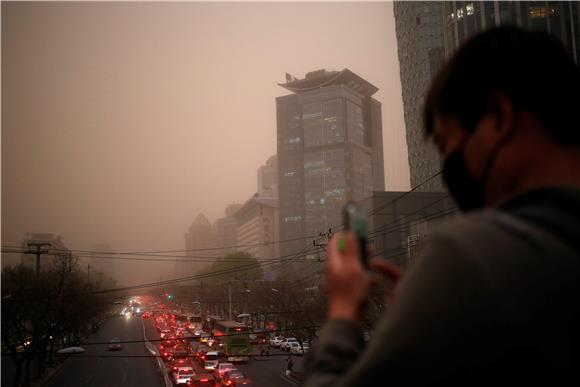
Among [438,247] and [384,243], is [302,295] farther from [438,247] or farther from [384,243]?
[438,247]

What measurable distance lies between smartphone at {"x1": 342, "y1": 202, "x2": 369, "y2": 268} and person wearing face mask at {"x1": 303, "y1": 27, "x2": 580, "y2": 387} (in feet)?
0.09

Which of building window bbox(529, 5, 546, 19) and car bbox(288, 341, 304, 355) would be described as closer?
car bbox(288, 341, 304, 355)

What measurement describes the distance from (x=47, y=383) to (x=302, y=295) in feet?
81.6

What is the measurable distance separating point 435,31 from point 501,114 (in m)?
93.8

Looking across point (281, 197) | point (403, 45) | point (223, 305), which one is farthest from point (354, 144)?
point (223, 305)

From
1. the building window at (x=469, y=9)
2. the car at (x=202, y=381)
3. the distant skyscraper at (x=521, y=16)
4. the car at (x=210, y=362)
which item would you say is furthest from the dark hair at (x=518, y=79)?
the building window at (x=469, y=9)

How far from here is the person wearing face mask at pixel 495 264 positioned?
798 millimetres

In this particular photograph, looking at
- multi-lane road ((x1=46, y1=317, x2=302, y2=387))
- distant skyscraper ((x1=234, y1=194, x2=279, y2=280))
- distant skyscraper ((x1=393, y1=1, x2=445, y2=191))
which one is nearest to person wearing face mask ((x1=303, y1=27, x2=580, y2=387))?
multi-lane road ((x1=46, y1=317, x2=302, y2=387))

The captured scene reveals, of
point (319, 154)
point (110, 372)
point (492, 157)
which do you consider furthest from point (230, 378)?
point (319, 154)

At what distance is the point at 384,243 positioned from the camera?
68.4m

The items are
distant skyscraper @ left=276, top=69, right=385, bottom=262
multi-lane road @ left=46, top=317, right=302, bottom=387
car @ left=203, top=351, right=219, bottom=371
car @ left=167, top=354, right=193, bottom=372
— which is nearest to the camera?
car @ left=167, top=354, right=193, bottom=372

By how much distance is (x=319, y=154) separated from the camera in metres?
170

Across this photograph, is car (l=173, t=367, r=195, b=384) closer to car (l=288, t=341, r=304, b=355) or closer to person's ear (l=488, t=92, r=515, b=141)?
car (l=288, t=341, r=304, b=355)

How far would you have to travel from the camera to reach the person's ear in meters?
1.05
